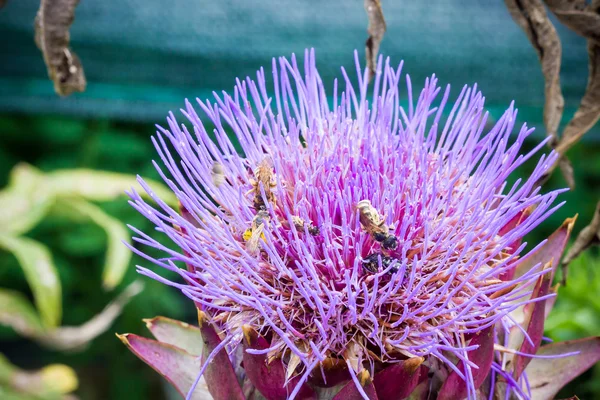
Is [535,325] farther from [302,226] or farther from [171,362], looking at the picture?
[171,362]

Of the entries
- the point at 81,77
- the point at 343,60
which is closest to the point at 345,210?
the point at 81,77

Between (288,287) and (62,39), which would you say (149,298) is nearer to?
(62,39)

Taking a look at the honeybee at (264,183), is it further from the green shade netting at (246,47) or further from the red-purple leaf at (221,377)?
the green shade netting at (246,47)

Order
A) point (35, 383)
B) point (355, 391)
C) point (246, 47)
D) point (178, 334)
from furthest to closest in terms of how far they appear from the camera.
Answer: point (246, 47) → point (35, 383) → point (178, 334) → point (355, 391)

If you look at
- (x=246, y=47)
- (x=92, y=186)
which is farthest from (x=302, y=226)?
(x=246, y=47)

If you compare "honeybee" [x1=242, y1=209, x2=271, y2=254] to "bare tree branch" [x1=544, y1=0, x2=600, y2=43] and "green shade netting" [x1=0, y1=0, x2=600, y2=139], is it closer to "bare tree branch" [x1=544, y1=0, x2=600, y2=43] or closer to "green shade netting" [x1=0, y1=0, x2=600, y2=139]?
"bare tree branch" [x1=544, y1=0, x2=600, y2=43]

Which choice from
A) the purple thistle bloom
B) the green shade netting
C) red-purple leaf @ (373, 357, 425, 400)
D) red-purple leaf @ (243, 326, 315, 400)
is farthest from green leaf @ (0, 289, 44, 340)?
red-purple leaf @ (373, 357, 425, 400)
